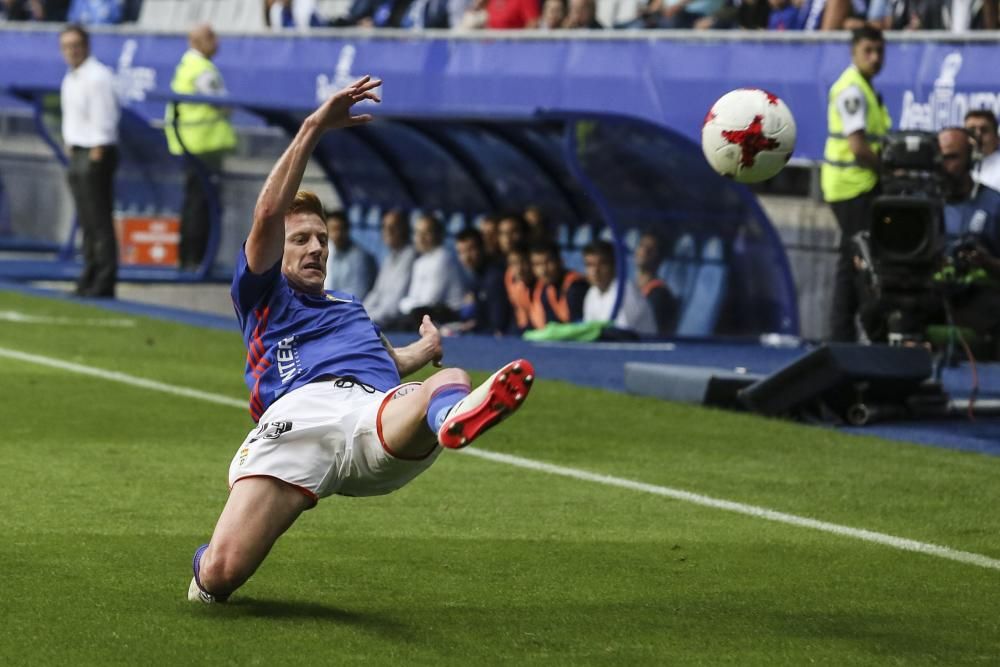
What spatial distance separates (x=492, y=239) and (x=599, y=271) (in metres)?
1.23

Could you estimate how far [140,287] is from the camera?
867 inches

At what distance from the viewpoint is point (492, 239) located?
1855 centimetres

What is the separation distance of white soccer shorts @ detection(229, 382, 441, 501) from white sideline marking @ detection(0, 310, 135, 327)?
37.1 ft

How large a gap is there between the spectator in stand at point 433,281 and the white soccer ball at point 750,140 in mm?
8498

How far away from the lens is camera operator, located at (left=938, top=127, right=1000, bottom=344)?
13320 millimetres

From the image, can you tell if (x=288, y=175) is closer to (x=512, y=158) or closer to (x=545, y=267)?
(x=545, y=267)

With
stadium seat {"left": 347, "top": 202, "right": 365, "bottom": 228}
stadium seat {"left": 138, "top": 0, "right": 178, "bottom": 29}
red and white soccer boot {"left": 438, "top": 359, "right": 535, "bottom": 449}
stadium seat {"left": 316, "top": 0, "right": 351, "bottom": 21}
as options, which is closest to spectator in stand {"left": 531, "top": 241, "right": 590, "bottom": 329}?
stadium seat {"left": 347, "top": 202, "right": 365, "bottom": 228}

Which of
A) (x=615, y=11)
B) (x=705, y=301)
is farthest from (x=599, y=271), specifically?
(x=615, y=11)

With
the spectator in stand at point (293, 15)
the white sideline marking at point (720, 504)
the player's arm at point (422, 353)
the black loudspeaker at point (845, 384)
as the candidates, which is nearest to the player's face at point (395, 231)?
the white sideline marking at point (720, 504)

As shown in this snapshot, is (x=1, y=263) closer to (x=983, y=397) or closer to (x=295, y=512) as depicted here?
(x=983, y=397)

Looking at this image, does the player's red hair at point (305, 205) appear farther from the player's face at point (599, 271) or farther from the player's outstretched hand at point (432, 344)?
the player's face at point (599, 271)

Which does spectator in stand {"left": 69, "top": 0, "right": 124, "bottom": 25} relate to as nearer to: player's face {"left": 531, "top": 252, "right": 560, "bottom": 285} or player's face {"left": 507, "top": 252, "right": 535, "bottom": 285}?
player's face {"left": 507, "top": 252, "right": 535, "bottom": 285}

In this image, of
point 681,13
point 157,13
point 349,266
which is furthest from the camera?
point 157,13

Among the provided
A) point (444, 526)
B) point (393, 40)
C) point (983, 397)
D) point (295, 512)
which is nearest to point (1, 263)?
point (393, 40)
